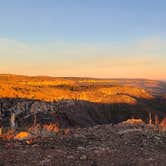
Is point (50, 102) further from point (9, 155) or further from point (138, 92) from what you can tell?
point (9, 155)

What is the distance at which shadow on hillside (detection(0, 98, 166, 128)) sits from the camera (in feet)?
186

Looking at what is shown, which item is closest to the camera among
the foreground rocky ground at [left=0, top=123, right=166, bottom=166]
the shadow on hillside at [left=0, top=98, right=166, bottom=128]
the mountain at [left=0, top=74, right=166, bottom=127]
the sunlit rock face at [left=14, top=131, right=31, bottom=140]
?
the foreground rocky ground at [left=0, top=123, right=166, bottom=166]

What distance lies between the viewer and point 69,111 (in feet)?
219

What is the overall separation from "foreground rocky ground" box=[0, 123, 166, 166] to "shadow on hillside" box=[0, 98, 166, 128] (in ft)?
131

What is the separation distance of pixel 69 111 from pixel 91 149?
59902 mm

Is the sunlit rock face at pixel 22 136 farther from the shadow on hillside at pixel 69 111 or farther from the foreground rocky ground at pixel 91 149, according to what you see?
the shadow on hillside at pixel 69 111

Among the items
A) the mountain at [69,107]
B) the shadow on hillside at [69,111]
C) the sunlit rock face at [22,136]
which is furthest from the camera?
the mountain at [69,107]

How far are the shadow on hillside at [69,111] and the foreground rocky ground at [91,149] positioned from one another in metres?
39.9

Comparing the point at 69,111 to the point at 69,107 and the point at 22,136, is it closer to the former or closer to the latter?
the point at 69,107

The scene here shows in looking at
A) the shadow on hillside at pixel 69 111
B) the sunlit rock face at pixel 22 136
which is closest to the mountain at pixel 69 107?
the shadow on hillside at pixel 69 111

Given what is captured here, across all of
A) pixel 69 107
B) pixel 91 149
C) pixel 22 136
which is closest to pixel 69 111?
pixel 69 107

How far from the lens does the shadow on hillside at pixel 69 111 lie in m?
56.7

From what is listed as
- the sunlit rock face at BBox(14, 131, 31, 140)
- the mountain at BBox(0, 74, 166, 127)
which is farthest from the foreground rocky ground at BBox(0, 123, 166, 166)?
the mountain at BBox(0, 74, 166, 127)

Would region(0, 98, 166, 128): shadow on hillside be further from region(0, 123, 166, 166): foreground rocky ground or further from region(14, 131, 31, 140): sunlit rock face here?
region(14, 131, 31, 140): sunlit rock face
